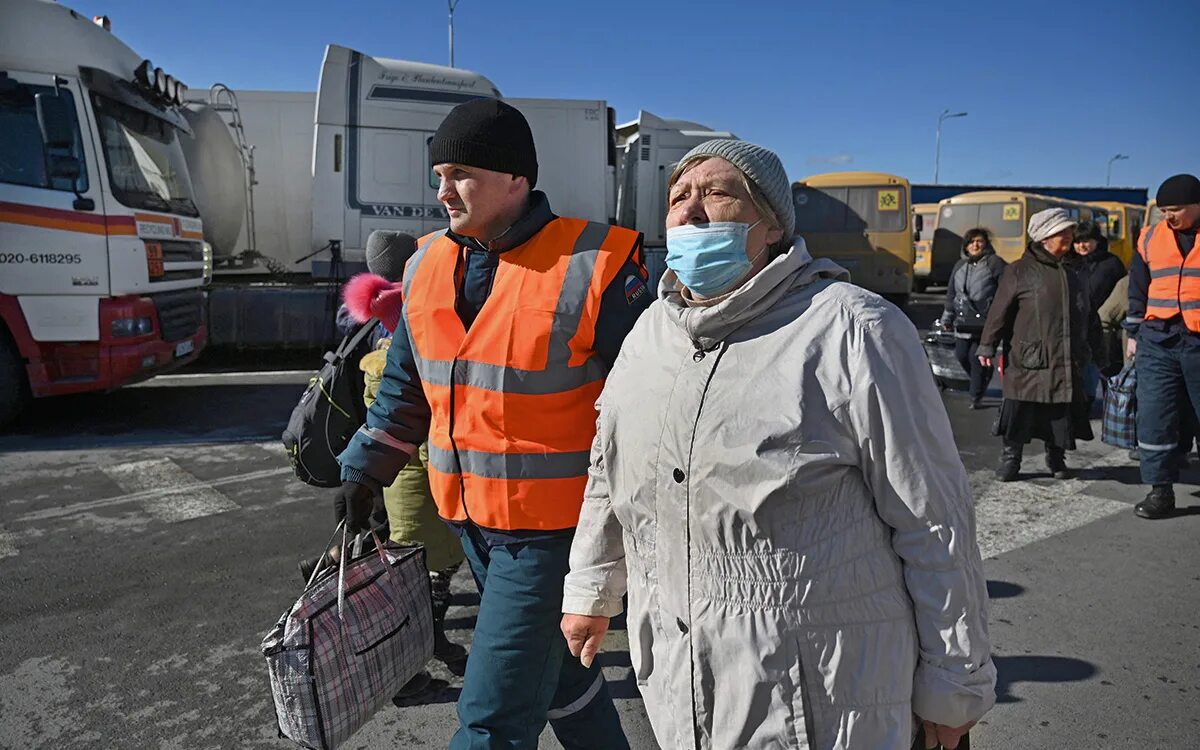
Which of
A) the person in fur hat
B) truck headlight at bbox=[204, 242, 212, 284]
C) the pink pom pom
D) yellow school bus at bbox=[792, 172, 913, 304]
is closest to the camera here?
the person in fur hat

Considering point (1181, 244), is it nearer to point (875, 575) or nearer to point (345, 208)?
point (875, 575)

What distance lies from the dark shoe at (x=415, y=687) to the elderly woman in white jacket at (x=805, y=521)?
1798mm

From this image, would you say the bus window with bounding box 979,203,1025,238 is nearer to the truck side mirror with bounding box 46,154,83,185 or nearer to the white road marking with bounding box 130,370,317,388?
the white road marking with bounding box 130,370,317,388

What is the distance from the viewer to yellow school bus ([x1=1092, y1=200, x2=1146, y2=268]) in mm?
25281

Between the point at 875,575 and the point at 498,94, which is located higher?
the point at 498,94

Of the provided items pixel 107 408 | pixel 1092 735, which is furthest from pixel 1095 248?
pixel 107 408

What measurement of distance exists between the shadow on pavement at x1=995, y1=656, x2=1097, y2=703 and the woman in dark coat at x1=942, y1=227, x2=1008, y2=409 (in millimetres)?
5277

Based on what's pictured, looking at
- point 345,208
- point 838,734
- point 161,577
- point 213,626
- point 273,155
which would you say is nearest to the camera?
point 838,734

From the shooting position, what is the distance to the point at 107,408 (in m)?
8.42

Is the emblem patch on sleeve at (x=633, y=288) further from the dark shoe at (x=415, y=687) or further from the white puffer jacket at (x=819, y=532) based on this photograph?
the dark shoe at (x=415, y=687)

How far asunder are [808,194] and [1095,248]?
961 centimetres

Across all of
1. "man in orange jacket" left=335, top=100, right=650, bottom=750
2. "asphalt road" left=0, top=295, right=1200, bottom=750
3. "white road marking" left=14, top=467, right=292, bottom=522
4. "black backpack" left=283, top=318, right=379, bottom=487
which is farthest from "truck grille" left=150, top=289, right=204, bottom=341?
"man in orange jacket" left=335, top=100, right=650, bottom=750

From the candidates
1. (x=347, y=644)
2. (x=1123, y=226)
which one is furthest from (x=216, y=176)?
(x=1123, y=226)

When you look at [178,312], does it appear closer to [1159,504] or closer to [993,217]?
[1159,504]
